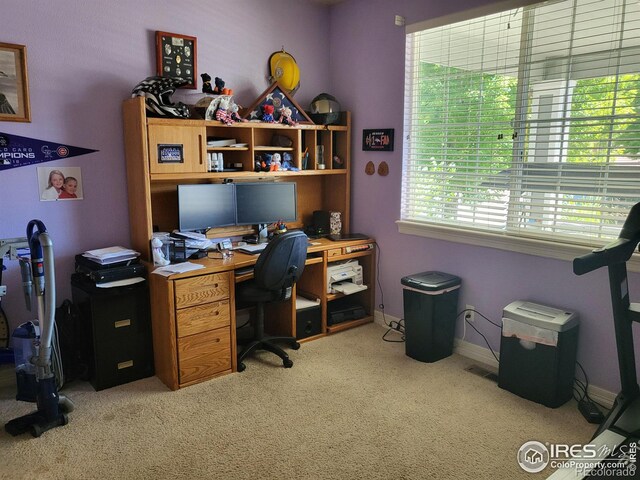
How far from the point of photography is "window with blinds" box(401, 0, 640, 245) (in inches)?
108

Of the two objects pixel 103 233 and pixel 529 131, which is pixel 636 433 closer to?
pixel 529 131

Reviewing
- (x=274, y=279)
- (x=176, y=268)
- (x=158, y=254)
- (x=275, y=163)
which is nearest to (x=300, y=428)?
(x=274, y=279)

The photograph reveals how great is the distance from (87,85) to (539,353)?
10.4 feet

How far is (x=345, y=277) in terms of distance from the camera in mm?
3992

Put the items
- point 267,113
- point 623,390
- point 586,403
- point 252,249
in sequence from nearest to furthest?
point 623,390 → point 586,403 → point 252,249 → point 267,113

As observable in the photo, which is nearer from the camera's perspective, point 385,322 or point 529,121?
point 529,121

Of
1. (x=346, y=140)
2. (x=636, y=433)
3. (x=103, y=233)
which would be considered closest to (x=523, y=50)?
(x=346, y=140)

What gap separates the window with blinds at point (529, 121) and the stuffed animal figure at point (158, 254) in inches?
75.1

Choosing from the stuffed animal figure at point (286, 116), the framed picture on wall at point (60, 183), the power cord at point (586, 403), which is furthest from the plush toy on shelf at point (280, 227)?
the power cord at point (586, 403)

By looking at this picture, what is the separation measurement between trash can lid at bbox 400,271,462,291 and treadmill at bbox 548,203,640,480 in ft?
3.84

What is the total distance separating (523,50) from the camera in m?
3.10

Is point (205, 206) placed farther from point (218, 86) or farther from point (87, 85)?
point (87, 85)

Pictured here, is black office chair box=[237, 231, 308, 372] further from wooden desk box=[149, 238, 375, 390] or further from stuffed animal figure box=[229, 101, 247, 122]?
stuffed animal figure box=[229, 101, 247, 122]

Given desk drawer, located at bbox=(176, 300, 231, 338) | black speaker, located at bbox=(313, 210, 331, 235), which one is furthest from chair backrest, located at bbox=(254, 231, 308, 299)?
black speaker, located at bbox=(313, 210, 331, 235)
